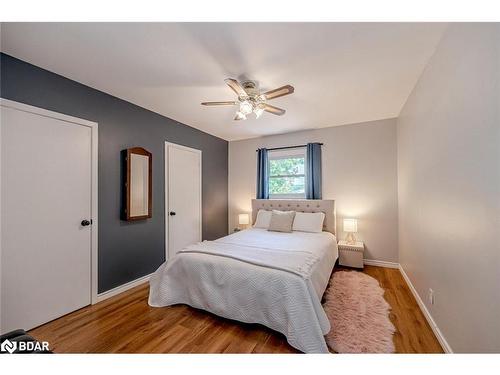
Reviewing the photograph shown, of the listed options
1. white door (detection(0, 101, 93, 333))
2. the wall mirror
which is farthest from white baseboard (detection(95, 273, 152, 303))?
the wall mirror

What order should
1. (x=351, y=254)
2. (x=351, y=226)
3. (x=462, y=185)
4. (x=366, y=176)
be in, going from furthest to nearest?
(x=366, y=176), (x=351, y=226), (x=351, y=254), (x=462, y=185)

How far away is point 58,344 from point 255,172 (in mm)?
3689

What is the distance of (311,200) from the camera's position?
3.83 metres

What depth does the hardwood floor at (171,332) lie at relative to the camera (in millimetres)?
1631

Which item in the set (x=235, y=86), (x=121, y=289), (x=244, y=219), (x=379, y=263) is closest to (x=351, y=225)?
(x=379, y=263)

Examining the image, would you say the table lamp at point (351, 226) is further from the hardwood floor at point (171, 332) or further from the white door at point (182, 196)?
the white door at point (182, 196)

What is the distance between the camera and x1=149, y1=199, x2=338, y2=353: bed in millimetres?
1614

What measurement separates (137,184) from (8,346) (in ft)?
6.70

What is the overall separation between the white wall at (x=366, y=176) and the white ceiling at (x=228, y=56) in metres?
0.91

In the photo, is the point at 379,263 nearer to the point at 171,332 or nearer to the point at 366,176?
the point at 366,176

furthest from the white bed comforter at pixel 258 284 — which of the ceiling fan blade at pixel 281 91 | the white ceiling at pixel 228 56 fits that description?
the white ceiling at pixel 228 56

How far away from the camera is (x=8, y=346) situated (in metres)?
0.96
